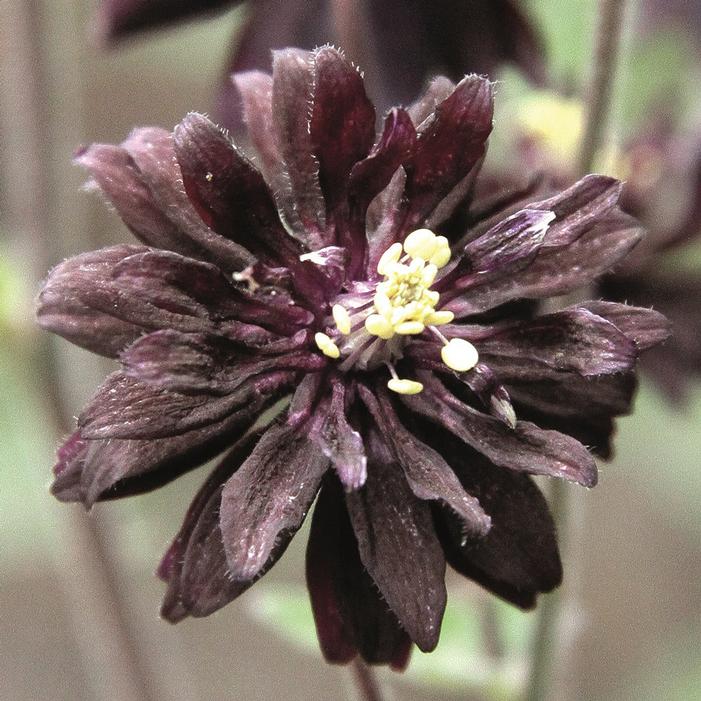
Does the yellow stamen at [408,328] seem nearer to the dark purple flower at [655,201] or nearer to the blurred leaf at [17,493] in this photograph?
the dark purple flower at [655,201]

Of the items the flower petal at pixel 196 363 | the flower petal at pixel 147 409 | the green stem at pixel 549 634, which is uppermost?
the flower petal at pixel 196 363

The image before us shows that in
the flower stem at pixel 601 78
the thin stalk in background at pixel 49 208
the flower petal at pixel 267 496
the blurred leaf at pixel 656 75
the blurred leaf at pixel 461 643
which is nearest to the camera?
the flower petal at pixel 267 496

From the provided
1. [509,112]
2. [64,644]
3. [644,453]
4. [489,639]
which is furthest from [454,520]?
[64,644]

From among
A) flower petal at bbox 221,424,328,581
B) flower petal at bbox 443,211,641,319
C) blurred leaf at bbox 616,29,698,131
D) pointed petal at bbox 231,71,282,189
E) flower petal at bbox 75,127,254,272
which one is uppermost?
blurred leaf at bbox 616,29,698,131

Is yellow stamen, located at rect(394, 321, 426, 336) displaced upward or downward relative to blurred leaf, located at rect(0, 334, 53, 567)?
upward

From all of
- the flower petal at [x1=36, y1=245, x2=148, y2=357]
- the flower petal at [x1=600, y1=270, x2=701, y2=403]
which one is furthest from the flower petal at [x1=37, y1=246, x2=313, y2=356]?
the flower petal at [x1=600, y1=270, x2=701, y2=403]

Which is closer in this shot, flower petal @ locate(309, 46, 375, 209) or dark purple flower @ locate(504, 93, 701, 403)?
flower petal @ locate(309, 46, 375, 209)

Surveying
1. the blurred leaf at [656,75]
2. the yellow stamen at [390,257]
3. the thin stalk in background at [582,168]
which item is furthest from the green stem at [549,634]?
the blurred leaf at [656,75]

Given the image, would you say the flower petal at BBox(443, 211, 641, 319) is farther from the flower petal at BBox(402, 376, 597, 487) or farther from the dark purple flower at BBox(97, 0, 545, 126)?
the dark purple flower at BBox(97, 0, 545, 126)
